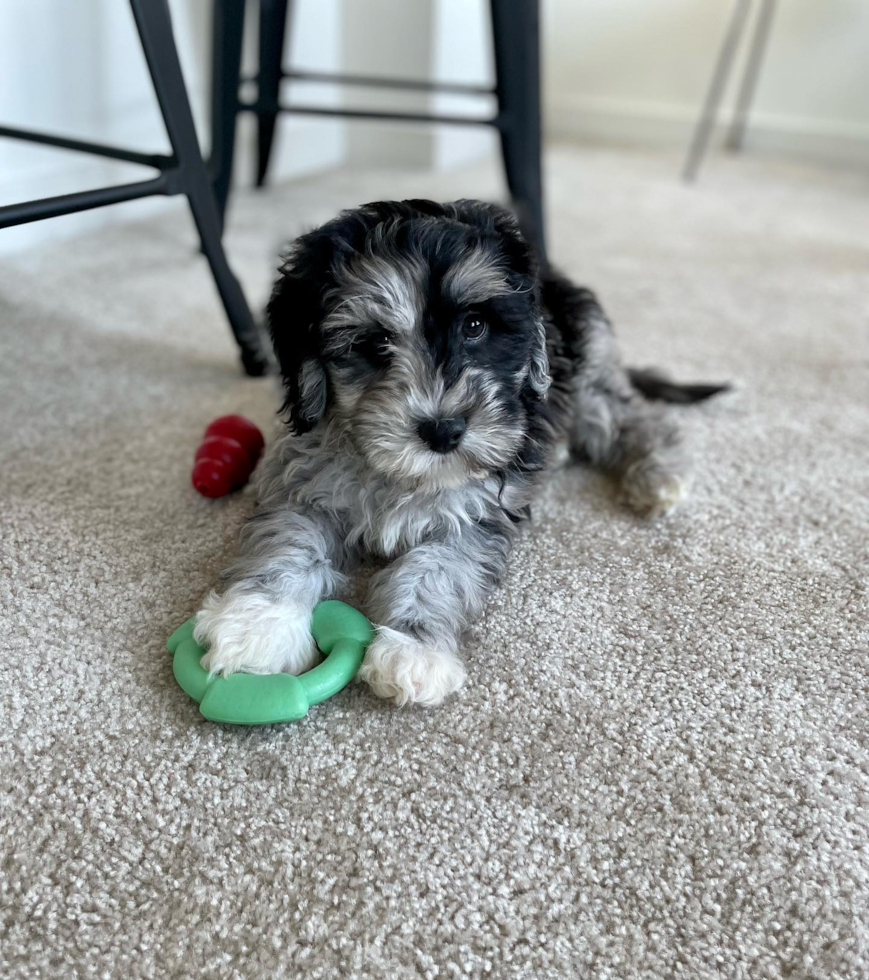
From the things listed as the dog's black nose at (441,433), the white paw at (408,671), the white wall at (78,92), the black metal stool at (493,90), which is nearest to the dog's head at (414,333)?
the dog's black nose at (441,433)

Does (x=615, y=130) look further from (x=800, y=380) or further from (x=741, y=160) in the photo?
(x=800, y=380)

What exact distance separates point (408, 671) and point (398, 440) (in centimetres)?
33

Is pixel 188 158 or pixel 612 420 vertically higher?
pixel 188 158

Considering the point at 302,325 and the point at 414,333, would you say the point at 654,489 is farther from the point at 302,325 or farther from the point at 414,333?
the point at 302,325

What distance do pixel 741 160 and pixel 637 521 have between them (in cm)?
357

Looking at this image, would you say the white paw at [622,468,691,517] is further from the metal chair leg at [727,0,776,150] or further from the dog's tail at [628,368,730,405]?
the metal chair leg at [727,0,776,150]

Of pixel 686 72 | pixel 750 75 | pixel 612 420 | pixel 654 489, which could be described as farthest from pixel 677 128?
pixel 654 489

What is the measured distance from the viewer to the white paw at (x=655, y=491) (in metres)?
1.62

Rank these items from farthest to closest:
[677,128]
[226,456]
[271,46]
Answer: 1. [677,128]
2. [271,46]
3. [226,456]

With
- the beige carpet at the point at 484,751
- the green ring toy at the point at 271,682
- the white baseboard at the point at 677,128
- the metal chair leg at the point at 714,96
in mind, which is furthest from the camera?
the white baseboard at the point at 677,128

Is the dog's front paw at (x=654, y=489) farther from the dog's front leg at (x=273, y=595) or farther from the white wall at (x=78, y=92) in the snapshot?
the white wall at (x=78, y=92)

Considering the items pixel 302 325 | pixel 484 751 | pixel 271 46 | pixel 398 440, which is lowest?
pixel 484 751

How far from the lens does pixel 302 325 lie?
1293 mm

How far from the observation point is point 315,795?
104 centimetres
